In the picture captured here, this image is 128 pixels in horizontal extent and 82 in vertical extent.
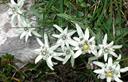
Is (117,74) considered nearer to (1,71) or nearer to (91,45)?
(91,45)

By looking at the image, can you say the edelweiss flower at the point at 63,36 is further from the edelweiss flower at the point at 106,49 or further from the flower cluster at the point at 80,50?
the edelweiss flower at the point at 106,49

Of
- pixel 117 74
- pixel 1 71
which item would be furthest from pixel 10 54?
pixel 117 74

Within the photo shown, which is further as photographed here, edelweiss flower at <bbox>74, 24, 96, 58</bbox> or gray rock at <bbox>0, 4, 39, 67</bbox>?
gray rock at <bbox>0, 4, 39, 67</bbox>

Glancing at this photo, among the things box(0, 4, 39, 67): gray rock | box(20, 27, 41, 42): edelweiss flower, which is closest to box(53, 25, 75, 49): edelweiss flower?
box(20, 27, 41, 42): edelweiss flower

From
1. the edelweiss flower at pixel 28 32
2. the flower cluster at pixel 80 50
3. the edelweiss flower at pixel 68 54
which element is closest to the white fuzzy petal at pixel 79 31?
the flower cluster at pixel 80 50

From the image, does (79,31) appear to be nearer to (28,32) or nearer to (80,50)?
(80,50)

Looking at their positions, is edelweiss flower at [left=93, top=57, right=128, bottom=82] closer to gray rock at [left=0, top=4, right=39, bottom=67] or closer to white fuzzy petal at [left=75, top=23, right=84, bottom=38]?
white fuzzy petal at [left=75, top=23, right=84, bottom=38]

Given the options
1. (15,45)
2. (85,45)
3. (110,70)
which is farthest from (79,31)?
(15,45)

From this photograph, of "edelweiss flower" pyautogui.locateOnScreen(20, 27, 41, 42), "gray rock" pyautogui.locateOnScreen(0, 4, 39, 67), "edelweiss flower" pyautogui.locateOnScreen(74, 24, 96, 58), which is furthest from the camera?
"gray rock" pyautogui.locateOnScreen(0, 4, 39, 67)

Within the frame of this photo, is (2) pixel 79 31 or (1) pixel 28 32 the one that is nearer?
(2) pixel 79 31

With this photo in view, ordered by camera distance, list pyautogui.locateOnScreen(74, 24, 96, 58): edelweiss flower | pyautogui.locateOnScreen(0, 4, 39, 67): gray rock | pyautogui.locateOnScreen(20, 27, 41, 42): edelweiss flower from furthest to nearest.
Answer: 1. pyautogui.locateOnScreen(0, 4, 39, 67): gray rock
2. pyautogui.locateOnScreen(20, 27, 41, 42): edelweiss flower
3. pyautogui.locateOnScreen(74, 24, 96, 58): edelweiss flower

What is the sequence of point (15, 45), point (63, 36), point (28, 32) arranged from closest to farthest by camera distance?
1. point (63, 36)
2. point (28, 32)
3. point (15, 45)

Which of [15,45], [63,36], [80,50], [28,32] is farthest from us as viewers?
[15,45]
